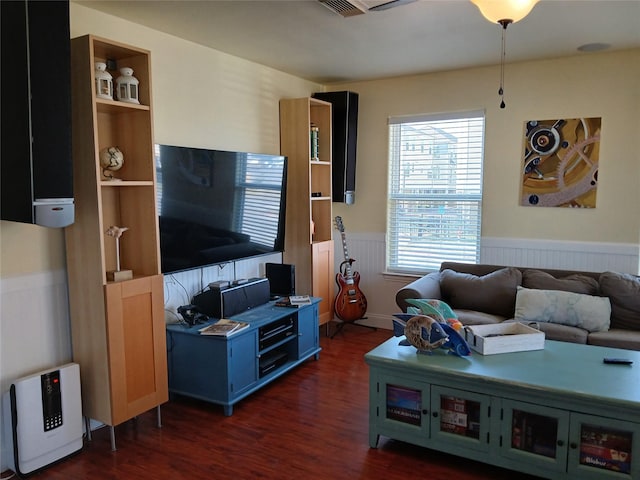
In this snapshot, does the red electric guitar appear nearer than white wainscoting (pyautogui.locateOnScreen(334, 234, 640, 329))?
No

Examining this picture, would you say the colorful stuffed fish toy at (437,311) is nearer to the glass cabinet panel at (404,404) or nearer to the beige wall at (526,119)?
the glass cabinet panel at (404,404)

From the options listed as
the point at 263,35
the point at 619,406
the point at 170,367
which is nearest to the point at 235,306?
the point at 170,367

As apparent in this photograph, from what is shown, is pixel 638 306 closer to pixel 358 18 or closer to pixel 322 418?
pixel 322 418

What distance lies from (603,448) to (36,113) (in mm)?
2856

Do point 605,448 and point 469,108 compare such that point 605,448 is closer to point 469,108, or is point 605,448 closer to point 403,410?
point 403,410

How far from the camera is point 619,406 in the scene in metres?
2.11

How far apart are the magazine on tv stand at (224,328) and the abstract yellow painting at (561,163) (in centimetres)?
270

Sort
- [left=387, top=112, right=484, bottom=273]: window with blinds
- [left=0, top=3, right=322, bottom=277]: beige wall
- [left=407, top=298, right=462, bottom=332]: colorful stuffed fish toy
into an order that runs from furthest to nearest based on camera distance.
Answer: [left=387, top=112, right=484, bottom=273]: window with blinds
[left=407, top=298, right=462, bottom=332]: colorful stuffed fish toy
[left=0, top=3, right=322, bottom=277]: beige wall

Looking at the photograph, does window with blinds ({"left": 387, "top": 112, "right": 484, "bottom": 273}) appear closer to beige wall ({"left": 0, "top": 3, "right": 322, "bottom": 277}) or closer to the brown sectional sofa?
the brown sectional sofa

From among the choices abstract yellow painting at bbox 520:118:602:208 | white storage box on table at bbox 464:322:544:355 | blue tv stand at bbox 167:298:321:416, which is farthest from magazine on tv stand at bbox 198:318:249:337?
abstract yellow painting at bbox 520:118:602:208

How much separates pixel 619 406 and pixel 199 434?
219cm

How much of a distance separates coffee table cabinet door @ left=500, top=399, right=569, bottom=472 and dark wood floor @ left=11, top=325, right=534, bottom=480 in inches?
8.3

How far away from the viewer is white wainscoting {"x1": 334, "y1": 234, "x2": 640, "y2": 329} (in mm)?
4020

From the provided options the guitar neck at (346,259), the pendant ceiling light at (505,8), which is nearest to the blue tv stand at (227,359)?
the guitar neck at (346,259)
